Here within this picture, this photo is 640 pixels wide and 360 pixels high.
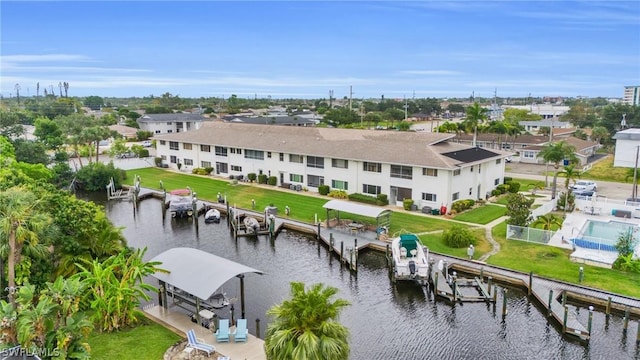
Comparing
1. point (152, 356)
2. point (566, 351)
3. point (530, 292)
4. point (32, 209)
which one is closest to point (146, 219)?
point (32, 209)

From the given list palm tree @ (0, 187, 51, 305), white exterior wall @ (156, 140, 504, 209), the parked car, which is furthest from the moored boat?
the parked car

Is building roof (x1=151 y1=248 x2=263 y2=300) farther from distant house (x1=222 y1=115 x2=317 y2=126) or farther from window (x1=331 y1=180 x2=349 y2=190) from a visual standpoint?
distant house (x1=222 y1=115 x2=317 y2=126)

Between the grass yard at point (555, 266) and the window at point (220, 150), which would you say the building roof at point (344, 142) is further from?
the grass yard at point (555, 266)

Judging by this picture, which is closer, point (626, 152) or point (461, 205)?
point (461, 205)

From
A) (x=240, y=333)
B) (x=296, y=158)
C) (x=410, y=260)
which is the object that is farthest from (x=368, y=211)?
(x=296, y=158)

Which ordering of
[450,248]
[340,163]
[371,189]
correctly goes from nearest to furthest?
1. [450,248]
2. [371,189]
3. [340,163]

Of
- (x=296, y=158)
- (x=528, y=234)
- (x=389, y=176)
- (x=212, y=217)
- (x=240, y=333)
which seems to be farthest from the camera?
(x=296, y=158)

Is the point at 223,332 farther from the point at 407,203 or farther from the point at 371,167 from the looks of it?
the point at 371,167
